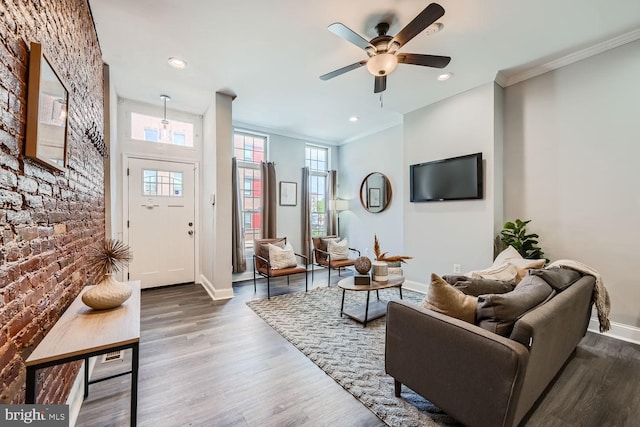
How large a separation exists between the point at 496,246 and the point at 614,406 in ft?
5.94

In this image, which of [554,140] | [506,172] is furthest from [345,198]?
[554,140]

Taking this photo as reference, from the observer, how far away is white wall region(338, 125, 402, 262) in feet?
16.2

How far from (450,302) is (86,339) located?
1864mm

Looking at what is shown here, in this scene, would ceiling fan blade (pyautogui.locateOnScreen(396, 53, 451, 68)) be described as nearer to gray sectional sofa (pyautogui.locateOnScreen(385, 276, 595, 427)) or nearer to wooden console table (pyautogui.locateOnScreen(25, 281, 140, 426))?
gray sectional sofa (pyautogui.locateOnScreen(385, 276, 595, 427))

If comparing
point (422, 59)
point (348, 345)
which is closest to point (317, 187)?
point (422, 59)

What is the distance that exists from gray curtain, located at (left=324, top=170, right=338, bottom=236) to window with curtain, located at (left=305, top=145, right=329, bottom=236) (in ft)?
0.27

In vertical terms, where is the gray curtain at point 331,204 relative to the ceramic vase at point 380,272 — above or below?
above

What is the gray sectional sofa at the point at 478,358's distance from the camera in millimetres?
1247

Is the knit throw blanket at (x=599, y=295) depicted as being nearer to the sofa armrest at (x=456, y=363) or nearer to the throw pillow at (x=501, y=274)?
the throw pillow at (x=501, y=274)

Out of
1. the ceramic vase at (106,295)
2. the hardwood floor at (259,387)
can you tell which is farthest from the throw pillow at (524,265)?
the ceramic vase at (106,295)

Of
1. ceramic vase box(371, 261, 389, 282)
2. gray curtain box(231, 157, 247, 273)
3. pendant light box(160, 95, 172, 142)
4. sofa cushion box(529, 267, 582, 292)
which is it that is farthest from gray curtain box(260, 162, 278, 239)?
sofa cushion box(529, 267, 582, 292)

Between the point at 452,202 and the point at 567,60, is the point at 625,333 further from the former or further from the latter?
the point at 567,60

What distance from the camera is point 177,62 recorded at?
2969 mm

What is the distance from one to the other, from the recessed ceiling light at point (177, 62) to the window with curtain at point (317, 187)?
3.06 m
